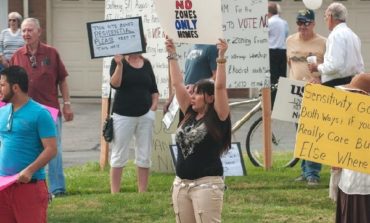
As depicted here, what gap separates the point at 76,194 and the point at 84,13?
12387 millimetres

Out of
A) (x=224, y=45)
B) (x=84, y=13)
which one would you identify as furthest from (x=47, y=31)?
(x=224, y=45)

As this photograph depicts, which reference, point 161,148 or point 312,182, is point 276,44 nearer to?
point 161,148

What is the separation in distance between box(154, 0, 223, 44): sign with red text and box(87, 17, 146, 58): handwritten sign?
2.87 meters

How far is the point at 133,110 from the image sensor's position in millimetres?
11352

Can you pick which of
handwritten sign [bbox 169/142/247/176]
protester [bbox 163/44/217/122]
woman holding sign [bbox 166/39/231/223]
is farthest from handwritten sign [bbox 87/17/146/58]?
woman holding sign [bbox 166/39/231/223]

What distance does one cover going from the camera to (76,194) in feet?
38.6

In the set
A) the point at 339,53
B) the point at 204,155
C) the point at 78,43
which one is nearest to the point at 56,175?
the point at 339,53

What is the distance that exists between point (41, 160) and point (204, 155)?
1.16 metres

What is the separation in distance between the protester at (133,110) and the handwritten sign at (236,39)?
1551 mm

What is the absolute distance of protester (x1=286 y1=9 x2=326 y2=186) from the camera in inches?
476

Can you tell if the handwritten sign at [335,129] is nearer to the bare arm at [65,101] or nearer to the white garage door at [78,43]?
the bare arm at [65,101]

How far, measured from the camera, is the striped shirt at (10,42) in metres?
16.6

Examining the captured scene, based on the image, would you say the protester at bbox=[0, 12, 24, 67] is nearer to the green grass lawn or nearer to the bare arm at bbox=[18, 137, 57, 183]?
the green grass lawn

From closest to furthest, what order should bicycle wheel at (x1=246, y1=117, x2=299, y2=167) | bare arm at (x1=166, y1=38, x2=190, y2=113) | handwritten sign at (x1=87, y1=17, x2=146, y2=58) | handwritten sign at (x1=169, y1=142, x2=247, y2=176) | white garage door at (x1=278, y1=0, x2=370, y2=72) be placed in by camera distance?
bare arm at (x1=166, y1=38, x2=190, y2=113) → handwritten sign at (x1=87, y1=17, x2=146, y2=58) → handwritten sign at (x1=169, y1=142, x2=247, y2=176) → bicycle wheel at (x1=246, y1=117, x2=299, y2=167) → white garage door at (x1=278, y1=0, x2=370, y2=72)
